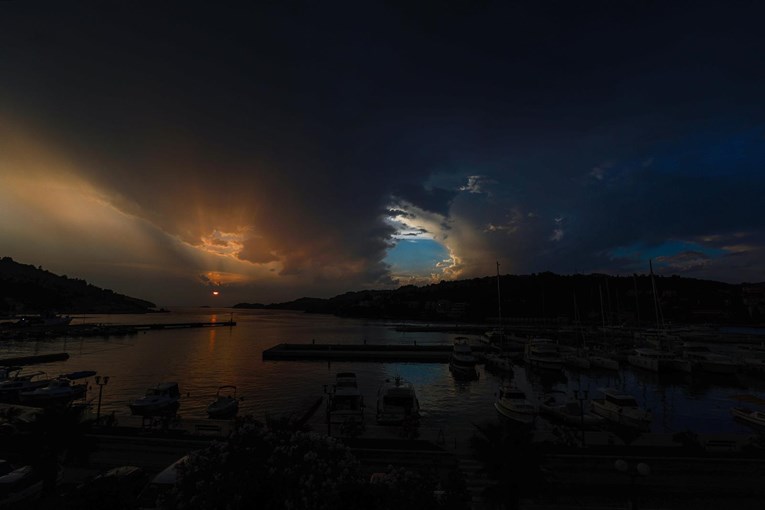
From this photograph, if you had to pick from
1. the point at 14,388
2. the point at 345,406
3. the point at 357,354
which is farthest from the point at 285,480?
the point at 357,354

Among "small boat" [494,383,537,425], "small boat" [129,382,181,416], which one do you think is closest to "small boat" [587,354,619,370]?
"small boat" [494,383,537,425]

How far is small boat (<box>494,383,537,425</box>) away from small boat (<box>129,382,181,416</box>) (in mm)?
29639

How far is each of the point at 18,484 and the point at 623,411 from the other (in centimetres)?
3888

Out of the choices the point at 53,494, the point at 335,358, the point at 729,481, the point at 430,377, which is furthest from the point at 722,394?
the point at 53,494

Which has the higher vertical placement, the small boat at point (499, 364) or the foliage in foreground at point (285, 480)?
the foliage in foreground at point (285, 480)

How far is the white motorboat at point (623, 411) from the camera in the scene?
3225cm

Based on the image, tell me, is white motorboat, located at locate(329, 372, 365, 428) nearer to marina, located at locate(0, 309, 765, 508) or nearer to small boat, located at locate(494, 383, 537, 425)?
marina, located at locate(0, 309, 765, 508)

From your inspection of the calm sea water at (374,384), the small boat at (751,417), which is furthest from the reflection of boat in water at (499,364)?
the small boat at (751,417)

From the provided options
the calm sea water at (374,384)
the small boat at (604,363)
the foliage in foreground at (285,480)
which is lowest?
the calm sea water at (374,384)

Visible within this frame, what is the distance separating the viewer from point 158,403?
121 feet

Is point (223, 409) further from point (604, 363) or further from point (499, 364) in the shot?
point (604, 363)

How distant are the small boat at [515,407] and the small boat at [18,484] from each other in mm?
29673

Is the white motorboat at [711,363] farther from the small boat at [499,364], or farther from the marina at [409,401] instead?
the small boat at [499,364]

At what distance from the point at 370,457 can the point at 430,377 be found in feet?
143
